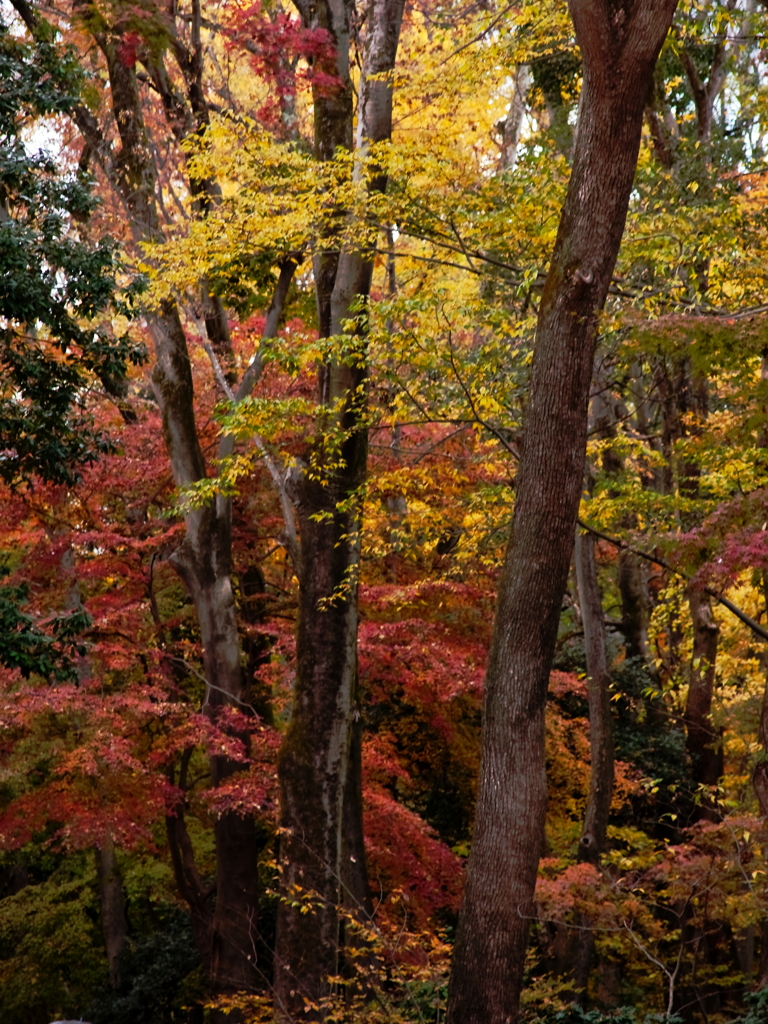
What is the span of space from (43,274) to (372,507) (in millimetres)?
3388

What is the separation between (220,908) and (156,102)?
461 inches

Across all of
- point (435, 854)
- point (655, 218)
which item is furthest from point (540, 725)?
point (435, 854)

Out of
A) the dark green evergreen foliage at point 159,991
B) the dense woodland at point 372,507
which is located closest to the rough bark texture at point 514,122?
the dense woodland at point 372,507

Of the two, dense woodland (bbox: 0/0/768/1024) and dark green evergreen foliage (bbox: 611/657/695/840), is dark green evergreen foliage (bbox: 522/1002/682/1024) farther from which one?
Result: dark green evergreen foliage (bbox: 611/657/695/840)

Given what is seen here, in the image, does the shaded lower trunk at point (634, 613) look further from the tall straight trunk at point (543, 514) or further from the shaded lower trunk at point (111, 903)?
the tall straight trunk at point (543, 514)

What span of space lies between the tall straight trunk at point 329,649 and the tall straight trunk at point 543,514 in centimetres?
269

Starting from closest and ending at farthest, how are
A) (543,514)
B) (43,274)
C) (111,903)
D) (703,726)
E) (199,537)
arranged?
(543,514) < (43,274) < (199,537) < (703,726) < (111,903)

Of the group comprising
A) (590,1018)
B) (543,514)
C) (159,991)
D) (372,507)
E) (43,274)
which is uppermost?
(43,274)

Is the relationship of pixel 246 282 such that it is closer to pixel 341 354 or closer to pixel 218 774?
pixel 341 354

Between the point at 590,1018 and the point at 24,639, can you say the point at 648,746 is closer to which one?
the point at 590,1018

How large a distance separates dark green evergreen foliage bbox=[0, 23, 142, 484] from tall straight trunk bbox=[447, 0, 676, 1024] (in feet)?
13.3

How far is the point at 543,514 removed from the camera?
5031mm

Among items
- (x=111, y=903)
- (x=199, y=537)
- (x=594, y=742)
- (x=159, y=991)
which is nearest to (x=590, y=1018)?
(x=594, y=742)

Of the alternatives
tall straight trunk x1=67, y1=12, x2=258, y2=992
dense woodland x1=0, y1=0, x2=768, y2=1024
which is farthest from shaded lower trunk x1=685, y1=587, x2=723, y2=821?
tall straight trunk x1=67, y1=12, x2=258, y2=992
